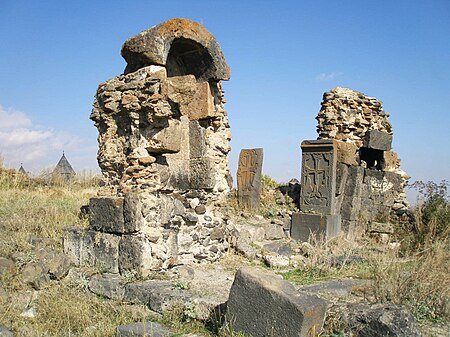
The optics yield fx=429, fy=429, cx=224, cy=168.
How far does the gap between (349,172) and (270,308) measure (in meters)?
7.29

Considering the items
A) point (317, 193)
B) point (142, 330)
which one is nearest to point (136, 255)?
point (142, 330)

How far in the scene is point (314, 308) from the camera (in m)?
3.09

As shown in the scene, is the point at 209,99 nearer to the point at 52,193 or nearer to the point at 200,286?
the point at 200,286

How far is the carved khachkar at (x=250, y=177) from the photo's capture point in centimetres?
936

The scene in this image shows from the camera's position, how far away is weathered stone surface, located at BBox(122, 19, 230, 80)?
543 cm

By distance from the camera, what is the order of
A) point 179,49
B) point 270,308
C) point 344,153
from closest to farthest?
point 270,308 < point 179,49 < point 344,153

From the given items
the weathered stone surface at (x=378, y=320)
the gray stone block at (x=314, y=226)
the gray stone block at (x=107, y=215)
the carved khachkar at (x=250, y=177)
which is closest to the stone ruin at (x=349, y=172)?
the gray stone block at (x=314, y=226)

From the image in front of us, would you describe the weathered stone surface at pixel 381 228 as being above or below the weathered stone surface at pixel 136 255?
above

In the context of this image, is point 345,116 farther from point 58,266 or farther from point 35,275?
point 35,275

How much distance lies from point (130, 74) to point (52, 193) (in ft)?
17.8

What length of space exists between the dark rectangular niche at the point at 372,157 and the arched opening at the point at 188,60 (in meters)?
6.57

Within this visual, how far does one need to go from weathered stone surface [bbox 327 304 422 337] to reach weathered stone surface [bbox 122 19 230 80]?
144 inches

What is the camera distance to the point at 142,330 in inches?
139

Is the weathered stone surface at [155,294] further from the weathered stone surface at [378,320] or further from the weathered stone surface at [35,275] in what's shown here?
the weathered stone surface at [378,320]
